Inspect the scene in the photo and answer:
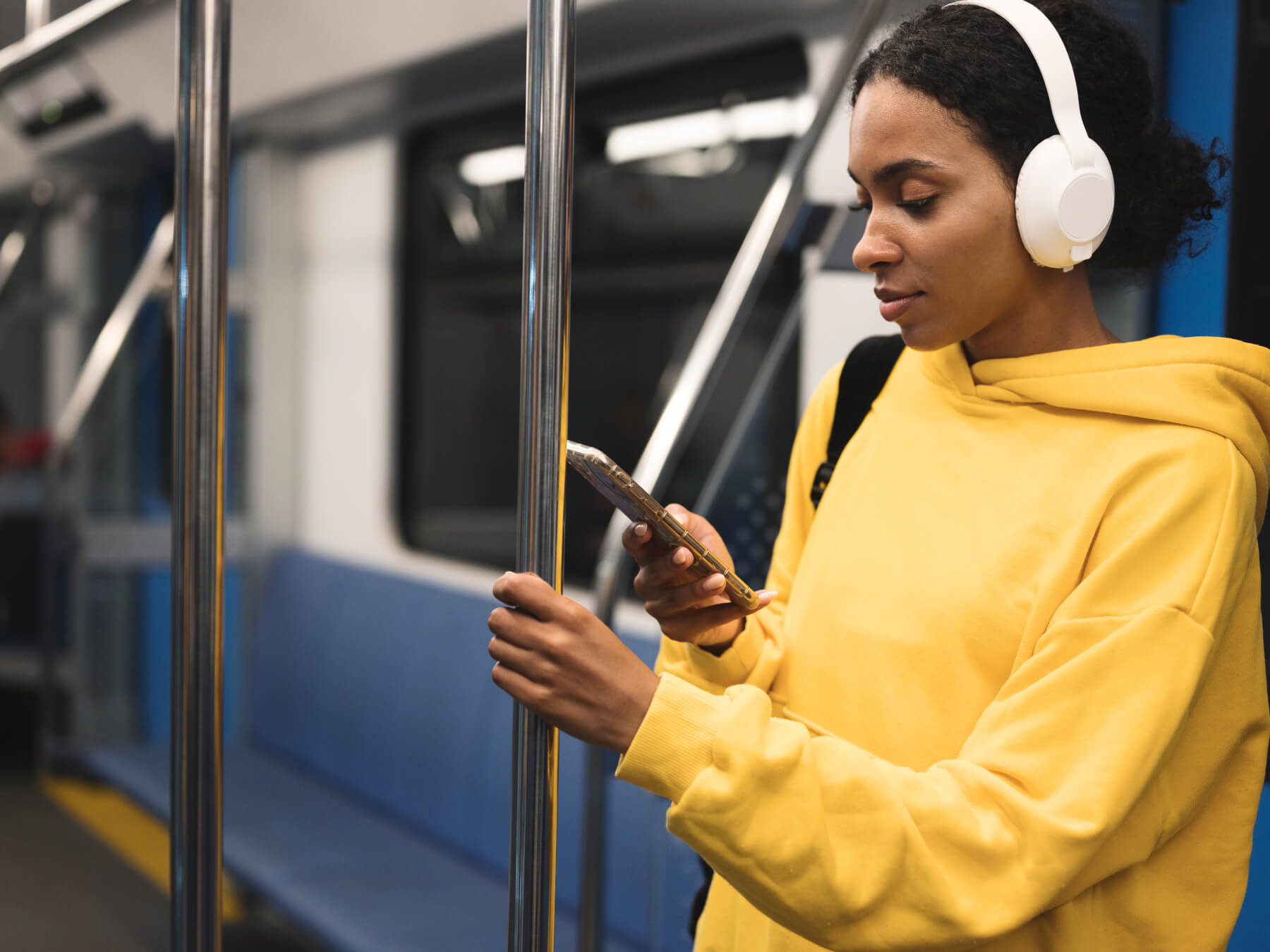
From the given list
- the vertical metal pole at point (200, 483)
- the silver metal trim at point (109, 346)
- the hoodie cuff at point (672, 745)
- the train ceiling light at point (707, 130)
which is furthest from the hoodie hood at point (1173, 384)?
the silver metal trim at point (109, 346)

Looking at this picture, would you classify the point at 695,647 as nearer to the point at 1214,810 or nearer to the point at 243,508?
the point at 1214,810

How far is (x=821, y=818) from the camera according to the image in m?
0.81

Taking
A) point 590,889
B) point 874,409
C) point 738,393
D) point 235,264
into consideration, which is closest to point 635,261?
point 738,393

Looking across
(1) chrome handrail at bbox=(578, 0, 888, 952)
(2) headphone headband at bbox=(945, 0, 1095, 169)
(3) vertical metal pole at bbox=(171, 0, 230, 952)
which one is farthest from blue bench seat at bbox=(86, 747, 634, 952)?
(2) headphone headband at bbox=(945, 0, 1095, 169)

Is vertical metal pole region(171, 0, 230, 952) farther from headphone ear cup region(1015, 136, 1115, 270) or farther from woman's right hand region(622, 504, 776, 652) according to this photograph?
headphone ear cup region(1015, 136, 1115, 270)

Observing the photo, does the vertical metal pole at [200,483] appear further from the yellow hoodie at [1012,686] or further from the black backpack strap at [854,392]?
the black backpack strap at [854,392]

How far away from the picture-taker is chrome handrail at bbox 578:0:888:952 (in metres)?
1.92

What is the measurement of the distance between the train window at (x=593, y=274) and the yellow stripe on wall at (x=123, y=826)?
1293mm

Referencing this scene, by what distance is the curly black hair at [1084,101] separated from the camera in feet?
3.05

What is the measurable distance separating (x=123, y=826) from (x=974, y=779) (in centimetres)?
428

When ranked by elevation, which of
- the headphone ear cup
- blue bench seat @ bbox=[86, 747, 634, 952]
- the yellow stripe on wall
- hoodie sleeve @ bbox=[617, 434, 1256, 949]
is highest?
the headphone ear cup

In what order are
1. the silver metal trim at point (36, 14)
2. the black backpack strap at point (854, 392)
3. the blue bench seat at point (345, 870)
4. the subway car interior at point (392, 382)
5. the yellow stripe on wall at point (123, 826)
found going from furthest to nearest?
1. the yellow stripe on wall at point (123, 826)
2. the silver metal trim at point (36, 14)
3. the blue bench seat at point (345, 870)
4. the subway car interior at point (392, 382)
5. the black backpack strap at point (854, 392)

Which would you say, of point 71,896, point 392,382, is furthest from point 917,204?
point 71,896

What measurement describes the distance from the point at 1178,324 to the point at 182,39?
1.25 metres
